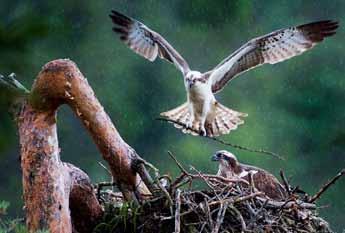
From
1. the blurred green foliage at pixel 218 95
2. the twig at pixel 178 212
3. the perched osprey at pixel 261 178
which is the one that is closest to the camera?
the twig at pixel 178 212

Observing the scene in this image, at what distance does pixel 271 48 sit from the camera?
7.41 m

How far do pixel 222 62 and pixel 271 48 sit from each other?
1.42ft

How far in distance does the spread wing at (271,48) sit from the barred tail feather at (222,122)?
0.17 m

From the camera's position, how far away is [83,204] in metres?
4.75

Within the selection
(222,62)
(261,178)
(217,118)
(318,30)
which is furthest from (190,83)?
(261,178)

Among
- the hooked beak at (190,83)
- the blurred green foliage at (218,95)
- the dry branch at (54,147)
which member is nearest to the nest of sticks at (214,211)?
the dry branch at (54,147)

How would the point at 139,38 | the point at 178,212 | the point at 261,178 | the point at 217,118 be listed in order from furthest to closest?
the point at 217,118 → the point at 139,38 → the point at 261,178 → the point at 178,212

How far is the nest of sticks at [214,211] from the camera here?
4.43 meters

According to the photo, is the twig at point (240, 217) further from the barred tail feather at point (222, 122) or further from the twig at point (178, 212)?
the barred tail feather at point (222, 122)

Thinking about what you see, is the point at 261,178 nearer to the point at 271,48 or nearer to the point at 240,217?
the point at 240,217

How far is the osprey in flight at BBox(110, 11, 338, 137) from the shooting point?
23.6ft

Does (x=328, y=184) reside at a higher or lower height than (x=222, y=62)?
lower

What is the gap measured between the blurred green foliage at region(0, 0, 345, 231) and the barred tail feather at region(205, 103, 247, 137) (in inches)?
153

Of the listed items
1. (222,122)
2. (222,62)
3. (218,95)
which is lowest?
(222,122)
